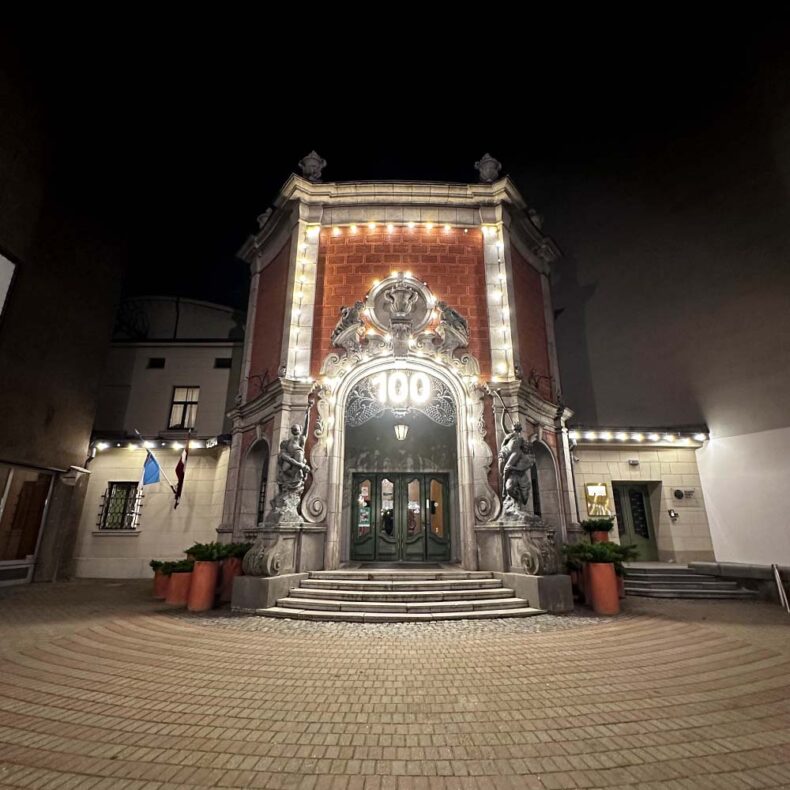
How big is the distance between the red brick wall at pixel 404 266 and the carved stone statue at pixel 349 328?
0.36 m

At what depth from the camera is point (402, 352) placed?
12.1 m

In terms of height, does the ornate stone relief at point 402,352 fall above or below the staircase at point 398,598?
above

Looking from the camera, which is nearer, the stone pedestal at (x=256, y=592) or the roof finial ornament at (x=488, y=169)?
the stone pedestal at (x=256, y=592)

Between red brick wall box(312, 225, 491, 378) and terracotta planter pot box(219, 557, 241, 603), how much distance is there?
646 centimetres

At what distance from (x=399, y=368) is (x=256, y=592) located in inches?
272

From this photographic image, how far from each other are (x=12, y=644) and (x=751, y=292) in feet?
62.0

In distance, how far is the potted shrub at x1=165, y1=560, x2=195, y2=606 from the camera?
9609 millimetres

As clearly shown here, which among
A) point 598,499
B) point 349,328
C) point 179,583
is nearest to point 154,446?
point 179,583

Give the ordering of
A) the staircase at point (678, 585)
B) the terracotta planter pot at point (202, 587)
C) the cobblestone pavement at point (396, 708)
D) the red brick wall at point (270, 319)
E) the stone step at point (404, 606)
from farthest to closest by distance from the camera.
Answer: the red brick wall at point (270, 319)
the staircase at point (678, 585)
the terracotta planter pot at point (202, 587)
the stone step at point (404, 606)
the cobblestone pavement at point (396, 708)

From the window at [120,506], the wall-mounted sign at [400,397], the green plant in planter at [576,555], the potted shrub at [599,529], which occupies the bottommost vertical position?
the green plant in planter at [576,555]

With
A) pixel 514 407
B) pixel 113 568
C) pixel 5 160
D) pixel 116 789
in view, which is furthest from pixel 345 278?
pixel 113 568

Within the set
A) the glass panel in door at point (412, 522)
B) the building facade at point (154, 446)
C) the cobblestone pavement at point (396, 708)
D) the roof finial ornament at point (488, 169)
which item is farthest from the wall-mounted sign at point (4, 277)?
the roof finial ornament at point (488, 169)

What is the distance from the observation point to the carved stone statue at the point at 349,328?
12258 mm

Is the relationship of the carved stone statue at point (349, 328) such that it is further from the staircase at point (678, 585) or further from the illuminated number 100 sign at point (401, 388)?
the staircase at point (678, 585)
